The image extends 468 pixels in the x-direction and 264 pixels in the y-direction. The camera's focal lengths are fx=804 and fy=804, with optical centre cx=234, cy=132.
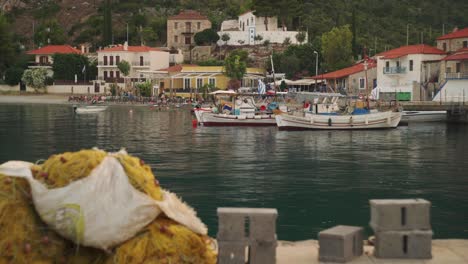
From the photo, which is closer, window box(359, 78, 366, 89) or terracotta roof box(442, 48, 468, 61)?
terracotta roof box(442, 48, 468, 61)

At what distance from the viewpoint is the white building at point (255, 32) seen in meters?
131

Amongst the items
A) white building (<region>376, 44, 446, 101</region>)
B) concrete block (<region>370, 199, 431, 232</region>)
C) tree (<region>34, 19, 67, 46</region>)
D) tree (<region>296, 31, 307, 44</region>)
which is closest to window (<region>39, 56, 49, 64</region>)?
tree (<region>34, 19, 67, 46</region>)

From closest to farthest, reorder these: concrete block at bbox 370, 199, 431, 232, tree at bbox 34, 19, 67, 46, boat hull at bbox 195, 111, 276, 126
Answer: concrete block at bbox 370, 199, 431, 232 → boat hull at bbox 195, 111, 276, 126 → tree at bbox 34, 19, 67, 46

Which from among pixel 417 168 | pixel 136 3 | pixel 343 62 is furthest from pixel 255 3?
pixel 417 168

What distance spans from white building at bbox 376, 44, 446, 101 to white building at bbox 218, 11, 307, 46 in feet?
128

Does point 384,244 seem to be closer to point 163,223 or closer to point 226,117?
point 163,223

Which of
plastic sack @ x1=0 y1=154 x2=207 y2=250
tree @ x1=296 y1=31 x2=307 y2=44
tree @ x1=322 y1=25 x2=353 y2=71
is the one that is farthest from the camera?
tree @ x1=296 y1=31 x2=307 y2=44

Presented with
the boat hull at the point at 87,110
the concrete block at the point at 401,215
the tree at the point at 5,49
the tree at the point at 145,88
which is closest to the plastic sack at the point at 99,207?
the concrete block at the point at 401,215

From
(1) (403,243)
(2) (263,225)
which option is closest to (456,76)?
(1) (403,243)

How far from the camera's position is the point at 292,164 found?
126ft

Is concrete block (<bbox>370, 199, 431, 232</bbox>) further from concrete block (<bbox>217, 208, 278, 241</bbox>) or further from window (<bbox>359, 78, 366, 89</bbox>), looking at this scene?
window (<bbox>359, 78, 366, 89</bbox>)

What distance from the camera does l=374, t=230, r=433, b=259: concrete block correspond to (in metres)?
13.0

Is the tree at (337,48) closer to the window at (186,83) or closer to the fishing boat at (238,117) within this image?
the window at (186,83)

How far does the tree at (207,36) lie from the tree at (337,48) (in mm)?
23408
